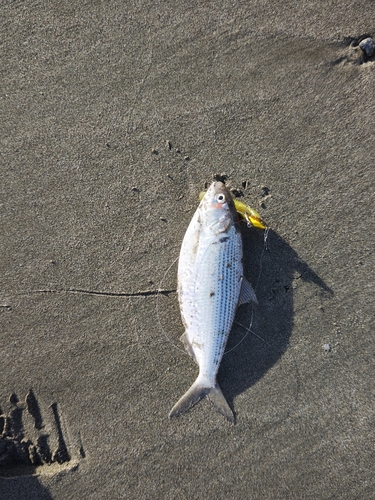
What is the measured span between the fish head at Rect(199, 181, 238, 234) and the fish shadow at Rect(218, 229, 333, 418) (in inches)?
14.6

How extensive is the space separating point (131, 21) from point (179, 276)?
2419 millimetres

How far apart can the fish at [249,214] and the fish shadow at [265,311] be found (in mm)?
163

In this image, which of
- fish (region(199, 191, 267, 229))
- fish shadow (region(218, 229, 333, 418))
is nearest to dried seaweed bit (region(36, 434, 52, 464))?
fish shadow (region(218, 229, 333, 418))

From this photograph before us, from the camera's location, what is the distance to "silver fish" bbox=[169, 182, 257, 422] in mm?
2914

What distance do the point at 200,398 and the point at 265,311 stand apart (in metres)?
1.01

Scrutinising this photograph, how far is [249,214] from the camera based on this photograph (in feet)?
10.00

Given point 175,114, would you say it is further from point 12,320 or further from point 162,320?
point 12,320

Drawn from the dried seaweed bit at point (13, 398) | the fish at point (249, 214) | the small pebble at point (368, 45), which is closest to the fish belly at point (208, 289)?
the fish at point (249, 214)

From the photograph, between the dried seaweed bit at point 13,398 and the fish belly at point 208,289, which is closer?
the fish belly at point 208,289

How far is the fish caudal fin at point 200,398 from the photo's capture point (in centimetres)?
309

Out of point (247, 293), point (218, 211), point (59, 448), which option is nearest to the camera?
point (218, 211)

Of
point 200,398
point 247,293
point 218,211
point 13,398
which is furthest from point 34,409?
point 218,211

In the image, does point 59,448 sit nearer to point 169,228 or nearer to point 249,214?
point 169,228

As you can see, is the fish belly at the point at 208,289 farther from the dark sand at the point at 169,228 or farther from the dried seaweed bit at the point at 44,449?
the dried seaweed bit at the point at 44,449
